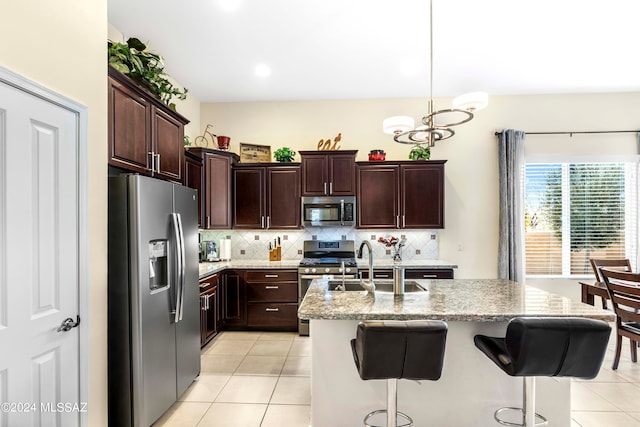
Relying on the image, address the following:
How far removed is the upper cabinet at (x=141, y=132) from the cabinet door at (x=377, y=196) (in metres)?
2.47

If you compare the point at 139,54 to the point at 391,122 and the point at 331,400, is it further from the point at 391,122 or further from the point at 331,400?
the point at 331,400

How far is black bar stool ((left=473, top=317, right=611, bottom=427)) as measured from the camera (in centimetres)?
162

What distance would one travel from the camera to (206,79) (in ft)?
14.0

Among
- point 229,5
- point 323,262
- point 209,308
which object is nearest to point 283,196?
point 323,262

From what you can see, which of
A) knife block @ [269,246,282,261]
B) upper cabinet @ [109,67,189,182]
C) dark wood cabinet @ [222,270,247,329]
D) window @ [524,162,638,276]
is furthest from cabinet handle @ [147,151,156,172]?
window @ [524,162,638,276]

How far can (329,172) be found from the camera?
457 cm

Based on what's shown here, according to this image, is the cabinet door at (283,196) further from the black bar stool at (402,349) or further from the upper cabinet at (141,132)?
the black bar stool at (402,349)

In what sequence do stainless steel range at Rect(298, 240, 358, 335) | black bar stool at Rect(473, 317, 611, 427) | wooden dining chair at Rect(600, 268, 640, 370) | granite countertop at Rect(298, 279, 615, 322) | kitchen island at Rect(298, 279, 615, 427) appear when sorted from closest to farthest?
black bar stool at Rect(473, 317, 611, 427)
granite countertop at Rect(298, 279, 615, 322)
kitchen island at Rect(298, 279, 615, 427)
wooden dining chair at Rect(600, 268, 640, 370)
stainless steel range at Rect(298, 240, 358, 335)

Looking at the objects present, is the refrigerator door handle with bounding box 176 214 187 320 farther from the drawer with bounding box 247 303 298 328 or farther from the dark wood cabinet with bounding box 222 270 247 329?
the drawer with bounding box 247 303 298 328

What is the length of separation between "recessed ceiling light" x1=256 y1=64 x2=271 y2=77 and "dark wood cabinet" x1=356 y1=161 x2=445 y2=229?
5.49 feet

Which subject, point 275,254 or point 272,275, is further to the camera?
point 275,254

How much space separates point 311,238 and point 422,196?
172cm

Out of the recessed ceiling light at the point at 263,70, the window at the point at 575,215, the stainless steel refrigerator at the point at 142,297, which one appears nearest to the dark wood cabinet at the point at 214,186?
the recessed ceiling light at the point at 263,70

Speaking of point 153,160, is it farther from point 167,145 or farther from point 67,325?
point 67,325
